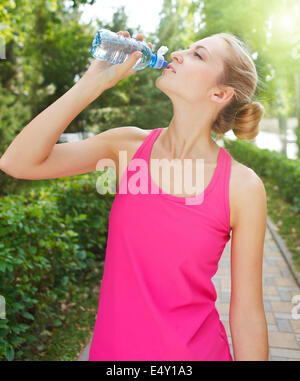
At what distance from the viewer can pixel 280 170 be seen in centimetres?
999

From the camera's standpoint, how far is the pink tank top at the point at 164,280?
1412mm

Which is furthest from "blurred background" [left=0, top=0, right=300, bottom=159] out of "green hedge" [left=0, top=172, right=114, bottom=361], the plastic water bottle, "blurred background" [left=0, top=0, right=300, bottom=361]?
the plastic water bottle

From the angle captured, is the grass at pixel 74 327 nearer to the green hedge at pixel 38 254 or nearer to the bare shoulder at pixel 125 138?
the green hedge at pixel 38 254

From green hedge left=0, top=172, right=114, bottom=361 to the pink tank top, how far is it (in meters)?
1.51

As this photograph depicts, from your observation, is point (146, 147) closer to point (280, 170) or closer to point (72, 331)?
point (72, 331)

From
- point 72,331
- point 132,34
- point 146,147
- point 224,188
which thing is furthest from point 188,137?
point 132,34

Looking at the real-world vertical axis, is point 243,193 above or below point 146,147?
below

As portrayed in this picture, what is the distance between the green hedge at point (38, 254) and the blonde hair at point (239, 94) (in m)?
1.80

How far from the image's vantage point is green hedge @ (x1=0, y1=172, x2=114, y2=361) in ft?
9.79

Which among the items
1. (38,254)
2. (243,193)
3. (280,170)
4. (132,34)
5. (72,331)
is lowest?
(72,331)

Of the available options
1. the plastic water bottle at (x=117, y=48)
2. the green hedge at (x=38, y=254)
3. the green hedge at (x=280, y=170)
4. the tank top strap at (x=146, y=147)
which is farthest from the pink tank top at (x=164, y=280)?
the green hedge at (x=280, y=170)

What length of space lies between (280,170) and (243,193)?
9013 mm

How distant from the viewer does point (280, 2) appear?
38.6 feet
